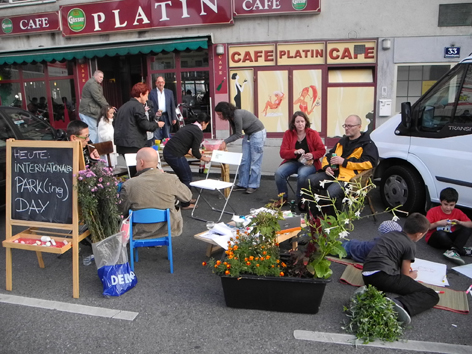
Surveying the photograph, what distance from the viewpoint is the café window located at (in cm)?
1157

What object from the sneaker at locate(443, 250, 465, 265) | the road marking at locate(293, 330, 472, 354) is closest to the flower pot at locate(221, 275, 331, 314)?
the road marking at locate(293, 330, 472, 354)

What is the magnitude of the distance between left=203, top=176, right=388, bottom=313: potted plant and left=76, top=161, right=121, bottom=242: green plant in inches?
46.1

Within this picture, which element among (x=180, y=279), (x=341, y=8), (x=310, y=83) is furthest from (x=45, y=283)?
(x=341, y=8)

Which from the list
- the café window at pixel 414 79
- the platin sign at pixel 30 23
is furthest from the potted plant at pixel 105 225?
the platin sign at pixel 30 23

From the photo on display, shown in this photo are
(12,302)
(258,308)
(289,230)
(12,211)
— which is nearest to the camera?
(258,308)

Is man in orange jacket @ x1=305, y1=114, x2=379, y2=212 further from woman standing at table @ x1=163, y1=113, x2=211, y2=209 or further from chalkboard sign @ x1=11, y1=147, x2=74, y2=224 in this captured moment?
chalkboard sign @ x1=11, y1=147, x2=74, y2=224

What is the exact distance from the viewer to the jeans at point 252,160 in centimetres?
719

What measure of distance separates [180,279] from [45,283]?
129cm

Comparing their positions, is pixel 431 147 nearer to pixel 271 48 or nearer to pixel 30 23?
pixel 271 48

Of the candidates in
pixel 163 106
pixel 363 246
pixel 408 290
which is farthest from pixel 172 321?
pixel 163 106

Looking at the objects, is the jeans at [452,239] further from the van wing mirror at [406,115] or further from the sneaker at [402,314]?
the sneaker at [402,314]

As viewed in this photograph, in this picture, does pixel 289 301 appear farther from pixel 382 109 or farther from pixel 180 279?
pixel 382 109

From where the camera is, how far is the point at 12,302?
147 inches

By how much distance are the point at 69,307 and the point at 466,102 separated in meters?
4.73
